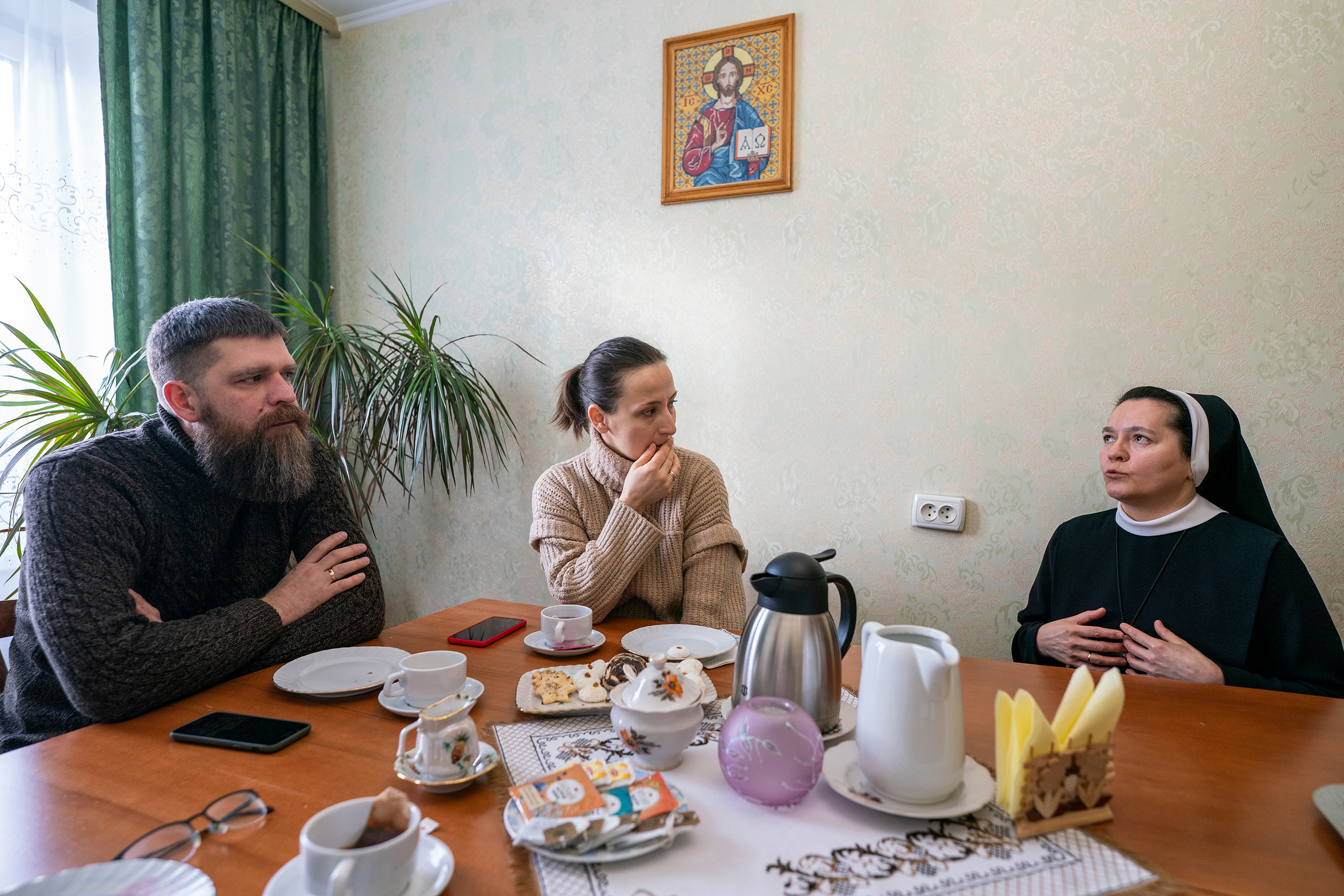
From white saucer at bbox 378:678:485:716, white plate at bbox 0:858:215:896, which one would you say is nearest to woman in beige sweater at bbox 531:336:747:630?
white saucer at bbox 378:678:485:716

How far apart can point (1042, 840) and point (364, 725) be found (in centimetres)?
85

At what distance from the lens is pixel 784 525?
7.87ft

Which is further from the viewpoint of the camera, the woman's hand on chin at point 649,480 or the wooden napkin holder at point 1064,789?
the woman's hand on chin at point 649,480

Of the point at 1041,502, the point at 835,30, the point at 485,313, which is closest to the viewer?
the point at 1041,502

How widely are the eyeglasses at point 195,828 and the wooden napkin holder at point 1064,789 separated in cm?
81

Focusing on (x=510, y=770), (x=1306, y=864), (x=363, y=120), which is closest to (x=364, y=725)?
(x=510, y=770)

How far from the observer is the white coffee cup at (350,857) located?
0.60 meters

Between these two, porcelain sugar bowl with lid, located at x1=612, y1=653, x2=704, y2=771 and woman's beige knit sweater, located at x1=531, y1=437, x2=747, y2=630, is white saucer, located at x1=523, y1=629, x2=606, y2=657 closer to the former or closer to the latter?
woman's beige knit sweater, located at x1=531, y1=437, x2=747, y2=630

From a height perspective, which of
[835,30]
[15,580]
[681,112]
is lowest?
[15,580]

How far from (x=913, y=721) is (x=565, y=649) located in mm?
688

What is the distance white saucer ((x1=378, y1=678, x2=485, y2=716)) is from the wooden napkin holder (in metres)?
0.67

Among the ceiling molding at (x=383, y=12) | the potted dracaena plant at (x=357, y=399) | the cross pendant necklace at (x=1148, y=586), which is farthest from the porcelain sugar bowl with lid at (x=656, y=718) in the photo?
the ceiling molding at (x=383, y=12)

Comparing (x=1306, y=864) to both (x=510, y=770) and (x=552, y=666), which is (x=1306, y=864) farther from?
(x=552, y=666)

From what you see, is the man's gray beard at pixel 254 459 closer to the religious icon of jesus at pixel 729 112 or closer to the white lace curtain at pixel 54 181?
the white lace curtain at pixel 54 181
